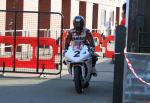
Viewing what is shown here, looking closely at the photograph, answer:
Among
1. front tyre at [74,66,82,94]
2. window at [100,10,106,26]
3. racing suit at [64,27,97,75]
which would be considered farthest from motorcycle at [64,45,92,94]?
window at [100,10,106,26]

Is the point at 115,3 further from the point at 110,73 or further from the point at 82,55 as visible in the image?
the point at 82,55

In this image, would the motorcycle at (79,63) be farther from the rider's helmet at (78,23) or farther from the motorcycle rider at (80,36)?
the rider's helmet at (78,23)

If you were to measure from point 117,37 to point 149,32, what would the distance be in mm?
704

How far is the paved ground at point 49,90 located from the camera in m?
11.2

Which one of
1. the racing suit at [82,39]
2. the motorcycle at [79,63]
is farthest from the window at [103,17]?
the motorcycle at [79,63]

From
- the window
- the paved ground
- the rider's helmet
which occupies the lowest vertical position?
the paved ground

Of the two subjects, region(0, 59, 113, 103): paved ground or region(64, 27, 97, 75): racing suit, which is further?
region(64, 27, 97, 75): racing suit

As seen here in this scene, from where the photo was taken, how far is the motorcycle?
11750 millimetres

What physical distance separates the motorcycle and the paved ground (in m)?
0.28

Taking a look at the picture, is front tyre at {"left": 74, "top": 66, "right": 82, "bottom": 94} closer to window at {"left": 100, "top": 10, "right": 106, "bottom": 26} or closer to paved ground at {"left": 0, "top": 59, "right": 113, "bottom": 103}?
paved ground at {"left": 0, "top": 59, "right": 113, "bottom": 103}

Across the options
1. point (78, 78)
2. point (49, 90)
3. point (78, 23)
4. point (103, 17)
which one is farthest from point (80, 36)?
point (103, 17)

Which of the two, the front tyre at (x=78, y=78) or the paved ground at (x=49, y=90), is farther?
the front tyre at (x=78, y=78)

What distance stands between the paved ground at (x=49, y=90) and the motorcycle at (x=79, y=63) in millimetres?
276

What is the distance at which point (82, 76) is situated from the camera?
38.9 ft
